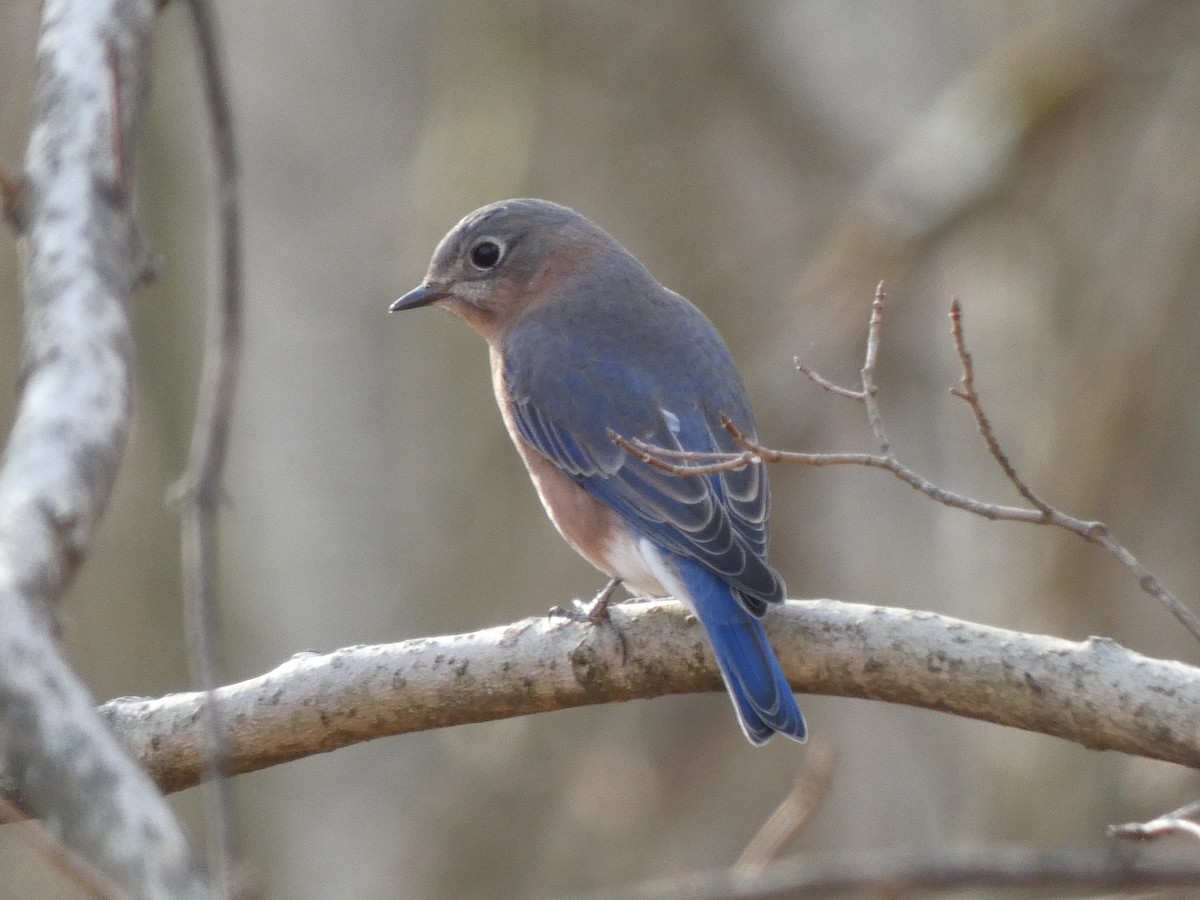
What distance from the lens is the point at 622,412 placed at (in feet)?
16.9

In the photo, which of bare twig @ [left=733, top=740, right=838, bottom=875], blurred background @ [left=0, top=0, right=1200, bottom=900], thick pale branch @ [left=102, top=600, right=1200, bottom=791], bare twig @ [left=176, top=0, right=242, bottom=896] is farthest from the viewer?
blurred background @ [left=0, top=0, right=1200, bottom=900]

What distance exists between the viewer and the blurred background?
649 centimetres

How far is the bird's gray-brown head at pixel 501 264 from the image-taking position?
18.9 feet

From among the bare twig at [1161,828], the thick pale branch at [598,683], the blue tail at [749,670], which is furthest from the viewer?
the blue tail at [749,670]

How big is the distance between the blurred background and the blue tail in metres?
2.35

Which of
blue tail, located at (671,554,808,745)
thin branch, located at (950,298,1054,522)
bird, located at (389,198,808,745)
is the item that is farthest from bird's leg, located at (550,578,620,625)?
thin branch, located at (950,298,1054,522)

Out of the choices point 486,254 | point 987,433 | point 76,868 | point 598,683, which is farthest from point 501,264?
point 76,868

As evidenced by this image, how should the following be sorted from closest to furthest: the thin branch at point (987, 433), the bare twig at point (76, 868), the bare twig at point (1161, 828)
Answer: the bare twig at point (76, 868) < the bare twig at point (1161, 828) < the thin branch at point (987, 433)

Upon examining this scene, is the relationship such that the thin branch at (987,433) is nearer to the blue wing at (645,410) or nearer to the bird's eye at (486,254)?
the blue wing at (645,410)

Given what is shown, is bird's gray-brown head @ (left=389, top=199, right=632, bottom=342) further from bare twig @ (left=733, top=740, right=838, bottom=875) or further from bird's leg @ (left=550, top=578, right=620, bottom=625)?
bare twig @ (left=733, top=740, right=838, bottom=875)

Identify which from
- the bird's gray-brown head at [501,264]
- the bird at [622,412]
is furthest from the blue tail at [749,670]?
the bird's gray-brown head at [501,264]

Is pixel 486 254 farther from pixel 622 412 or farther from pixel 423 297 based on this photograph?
pixel 622 412

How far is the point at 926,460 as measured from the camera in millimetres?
8188

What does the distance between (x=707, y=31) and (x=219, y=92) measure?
5.24 metres
